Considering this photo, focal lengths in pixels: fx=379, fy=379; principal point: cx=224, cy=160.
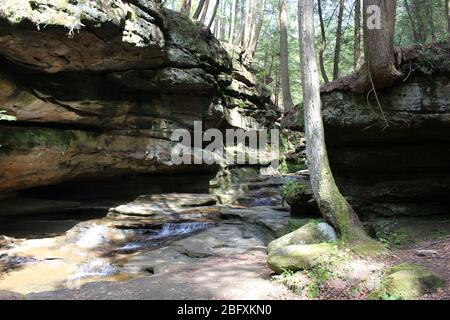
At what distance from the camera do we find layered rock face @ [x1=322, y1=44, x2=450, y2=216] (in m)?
8.91

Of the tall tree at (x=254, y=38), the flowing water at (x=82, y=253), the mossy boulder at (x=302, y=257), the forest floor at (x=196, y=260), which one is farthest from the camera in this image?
the tall tree at (x=254, y=38)

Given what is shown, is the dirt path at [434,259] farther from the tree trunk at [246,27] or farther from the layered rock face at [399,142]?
the tree trunk at [246,27]

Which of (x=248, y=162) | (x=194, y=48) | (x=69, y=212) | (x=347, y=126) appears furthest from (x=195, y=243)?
(x=248, y=162)

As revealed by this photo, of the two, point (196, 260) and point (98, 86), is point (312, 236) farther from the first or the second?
point (98, 86)

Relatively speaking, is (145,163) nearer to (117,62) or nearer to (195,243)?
(117,62)

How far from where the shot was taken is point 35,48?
988cm

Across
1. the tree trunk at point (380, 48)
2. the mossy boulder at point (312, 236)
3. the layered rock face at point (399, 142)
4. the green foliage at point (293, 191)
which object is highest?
the tree trunk at point (380, 48)

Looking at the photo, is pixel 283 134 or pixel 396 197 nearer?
pixel 396 197

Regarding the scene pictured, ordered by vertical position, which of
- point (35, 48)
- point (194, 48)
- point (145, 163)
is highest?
point (194, 48)

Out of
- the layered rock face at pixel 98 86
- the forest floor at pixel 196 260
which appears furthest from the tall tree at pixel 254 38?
the forest floor at pixel 196 260

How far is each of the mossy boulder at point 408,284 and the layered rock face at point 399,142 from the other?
4.98m

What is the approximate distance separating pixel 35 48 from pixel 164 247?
20.6 ft

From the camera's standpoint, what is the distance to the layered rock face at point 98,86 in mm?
9727

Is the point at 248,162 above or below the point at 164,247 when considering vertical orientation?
above
